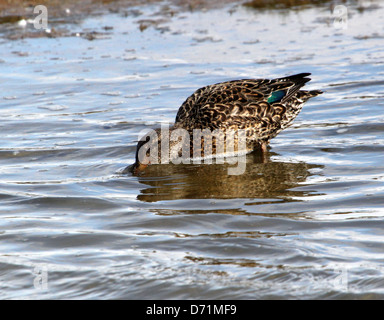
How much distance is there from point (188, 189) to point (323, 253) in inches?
88.5

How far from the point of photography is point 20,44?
46.9 ft

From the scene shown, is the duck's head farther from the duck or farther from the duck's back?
the duck's back

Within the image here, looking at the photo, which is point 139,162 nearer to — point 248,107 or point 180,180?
point 180,180

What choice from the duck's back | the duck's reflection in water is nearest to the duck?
the duck's back

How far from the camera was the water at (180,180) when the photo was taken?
4902 mm

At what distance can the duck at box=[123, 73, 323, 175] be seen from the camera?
8.02 metres

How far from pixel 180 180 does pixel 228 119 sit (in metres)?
1.08

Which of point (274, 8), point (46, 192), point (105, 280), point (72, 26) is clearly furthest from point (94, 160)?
point (274, 8)

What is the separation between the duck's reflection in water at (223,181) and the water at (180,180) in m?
0.03

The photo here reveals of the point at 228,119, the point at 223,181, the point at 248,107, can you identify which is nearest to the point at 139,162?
the point at 223,181

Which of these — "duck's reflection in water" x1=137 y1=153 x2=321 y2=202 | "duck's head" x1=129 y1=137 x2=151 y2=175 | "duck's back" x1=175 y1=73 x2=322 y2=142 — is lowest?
"duck's reflection in water" x1=137 y1=153 x2=321 y2=202

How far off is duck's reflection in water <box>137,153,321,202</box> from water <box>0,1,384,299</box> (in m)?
0.03
